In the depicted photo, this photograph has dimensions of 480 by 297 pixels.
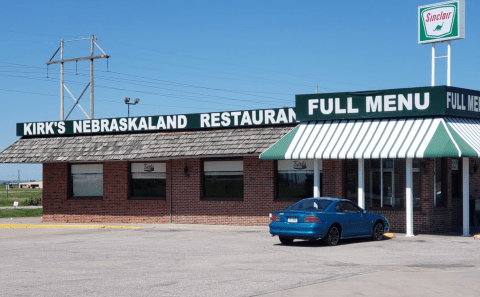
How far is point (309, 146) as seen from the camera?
24.4 meters

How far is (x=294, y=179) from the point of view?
27.2 metres

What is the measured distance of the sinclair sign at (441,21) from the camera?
2527 cm

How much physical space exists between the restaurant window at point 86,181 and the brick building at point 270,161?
47mm

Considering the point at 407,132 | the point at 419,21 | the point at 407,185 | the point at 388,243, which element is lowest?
the point at 388,243

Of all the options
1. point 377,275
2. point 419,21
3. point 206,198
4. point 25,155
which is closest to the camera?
point 377,275

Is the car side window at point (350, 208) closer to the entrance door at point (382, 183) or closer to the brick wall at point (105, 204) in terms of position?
the entrance door at point (382, 183)

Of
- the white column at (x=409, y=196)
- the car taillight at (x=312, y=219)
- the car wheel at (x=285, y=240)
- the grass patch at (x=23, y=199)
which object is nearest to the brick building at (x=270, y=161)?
the white column at (x=409, y=196)

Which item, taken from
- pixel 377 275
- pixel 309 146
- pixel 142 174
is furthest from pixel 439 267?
pixel 142 174

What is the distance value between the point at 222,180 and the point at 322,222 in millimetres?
10138

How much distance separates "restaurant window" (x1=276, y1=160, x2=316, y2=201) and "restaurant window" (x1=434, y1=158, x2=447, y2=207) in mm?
4829

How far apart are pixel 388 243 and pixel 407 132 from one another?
14.8ft

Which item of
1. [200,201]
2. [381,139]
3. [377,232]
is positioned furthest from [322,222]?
[200,201]

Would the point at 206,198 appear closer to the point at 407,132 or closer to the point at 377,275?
the point at 407,132

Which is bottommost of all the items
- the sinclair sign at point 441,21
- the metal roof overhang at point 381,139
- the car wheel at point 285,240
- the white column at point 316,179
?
the car wheel at point 285,240
